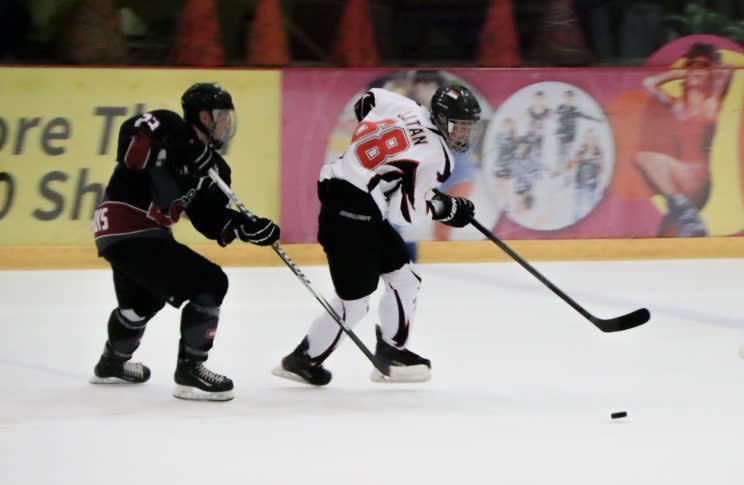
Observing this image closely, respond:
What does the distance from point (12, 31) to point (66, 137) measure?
2.96ft

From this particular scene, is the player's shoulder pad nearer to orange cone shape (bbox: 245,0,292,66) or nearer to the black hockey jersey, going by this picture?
the black hockey jersey

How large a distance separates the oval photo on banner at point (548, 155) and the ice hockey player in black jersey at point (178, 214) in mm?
3125

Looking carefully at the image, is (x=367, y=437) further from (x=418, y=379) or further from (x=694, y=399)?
(x=694, y=399)

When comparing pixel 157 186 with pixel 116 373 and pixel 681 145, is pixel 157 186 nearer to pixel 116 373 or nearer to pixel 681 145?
pixel 116 373

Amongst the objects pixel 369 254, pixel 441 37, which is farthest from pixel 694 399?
pixel 441 37

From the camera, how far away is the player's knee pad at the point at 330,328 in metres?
4.50

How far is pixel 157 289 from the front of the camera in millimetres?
4215

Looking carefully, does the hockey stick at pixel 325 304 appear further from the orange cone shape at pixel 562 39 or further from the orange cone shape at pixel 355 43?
the orange cone shape at pixel 562 39

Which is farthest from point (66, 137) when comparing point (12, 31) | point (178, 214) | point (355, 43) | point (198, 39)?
point (178, 214)

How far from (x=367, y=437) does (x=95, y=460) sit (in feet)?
2.61

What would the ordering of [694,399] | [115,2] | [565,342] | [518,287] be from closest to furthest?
1. [694,399]
2. [565,342]
3. [518,287]
4. [115,2]

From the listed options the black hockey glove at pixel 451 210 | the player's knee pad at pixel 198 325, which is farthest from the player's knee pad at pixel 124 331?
the black hockey glove at pixel 451 210

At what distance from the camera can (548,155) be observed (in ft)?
24.0

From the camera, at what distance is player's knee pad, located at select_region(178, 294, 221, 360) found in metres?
4.21
